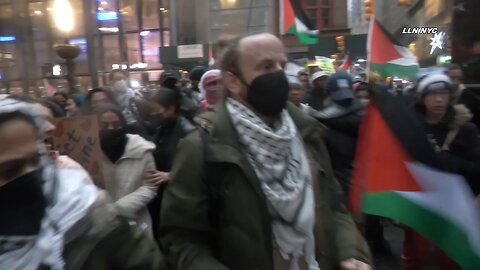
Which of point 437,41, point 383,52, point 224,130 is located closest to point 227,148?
point 224,130

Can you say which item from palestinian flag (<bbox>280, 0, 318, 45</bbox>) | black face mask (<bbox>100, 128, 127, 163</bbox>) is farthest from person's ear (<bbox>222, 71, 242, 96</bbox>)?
palestinian flag (<bbox>280, 0, 318, 45</bbox>)

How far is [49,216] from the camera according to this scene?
6.16 feet

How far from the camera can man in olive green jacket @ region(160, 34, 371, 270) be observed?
2.16 meters

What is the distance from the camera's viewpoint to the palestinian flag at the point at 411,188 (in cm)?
255

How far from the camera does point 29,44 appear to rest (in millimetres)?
35656

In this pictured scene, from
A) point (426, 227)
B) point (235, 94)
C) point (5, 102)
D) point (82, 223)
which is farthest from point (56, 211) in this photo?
point (426, 227)

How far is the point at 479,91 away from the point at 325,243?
6063 mm

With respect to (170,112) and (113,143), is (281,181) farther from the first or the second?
(170,112)

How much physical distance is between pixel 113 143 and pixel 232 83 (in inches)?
83.6

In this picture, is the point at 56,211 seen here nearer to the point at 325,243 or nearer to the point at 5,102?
the point at 5,102

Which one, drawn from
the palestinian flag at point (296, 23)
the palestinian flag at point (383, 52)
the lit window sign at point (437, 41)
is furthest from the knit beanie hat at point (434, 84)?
the lit window sign at point (437, 41)

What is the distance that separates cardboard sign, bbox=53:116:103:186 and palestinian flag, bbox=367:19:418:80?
2140 mm

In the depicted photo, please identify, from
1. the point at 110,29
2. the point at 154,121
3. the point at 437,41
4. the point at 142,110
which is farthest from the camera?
the point at 110,29

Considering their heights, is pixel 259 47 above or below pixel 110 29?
below
